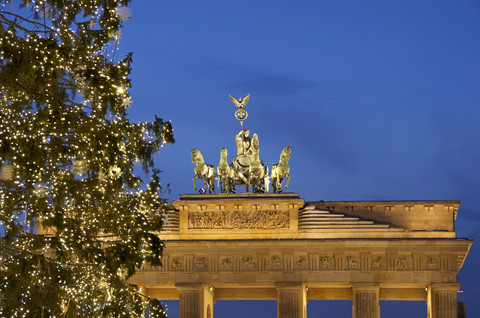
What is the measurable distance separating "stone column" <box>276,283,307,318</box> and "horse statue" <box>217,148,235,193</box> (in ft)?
14.7

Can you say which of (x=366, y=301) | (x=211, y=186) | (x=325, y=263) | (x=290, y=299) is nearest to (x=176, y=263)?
(x=211, y=186)

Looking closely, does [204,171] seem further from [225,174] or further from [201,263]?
[201,263]

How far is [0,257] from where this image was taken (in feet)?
55.8

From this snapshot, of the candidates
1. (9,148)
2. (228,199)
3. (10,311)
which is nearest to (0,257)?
(10,311)

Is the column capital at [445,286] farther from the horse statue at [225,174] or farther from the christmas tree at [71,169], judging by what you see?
the christmas tree at [71,169]

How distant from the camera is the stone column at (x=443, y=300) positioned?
36.7 meters

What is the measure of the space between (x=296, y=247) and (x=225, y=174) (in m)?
4.27

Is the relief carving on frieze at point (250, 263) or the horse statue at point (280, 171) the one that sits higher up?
the horse statue at point (280, 171)

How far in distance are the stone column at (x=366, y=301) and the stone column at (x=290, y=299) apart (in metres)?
2.11

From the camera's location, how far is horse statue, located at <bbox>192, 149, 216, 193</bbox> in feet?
129

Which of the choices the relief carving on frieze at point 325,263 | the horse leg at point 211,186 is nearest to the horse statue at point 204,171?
the horse leg at point 211,186

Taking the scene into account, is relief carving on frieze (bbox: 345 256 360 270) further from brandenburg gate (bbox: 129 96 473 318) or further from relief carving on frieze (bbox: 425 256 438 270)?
relief carving on frieze (bbox: 425 256 438 270)

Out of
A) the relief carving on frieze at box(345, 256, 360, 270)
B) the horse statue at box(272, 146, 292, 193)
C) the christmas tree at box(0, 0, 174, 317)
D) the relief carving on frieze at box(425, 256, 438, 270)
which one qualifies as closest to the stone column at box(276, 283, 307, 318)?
the relief carving on frieze at box(345, 256, 360, 270)

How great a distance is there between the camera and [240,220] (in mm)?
38500
